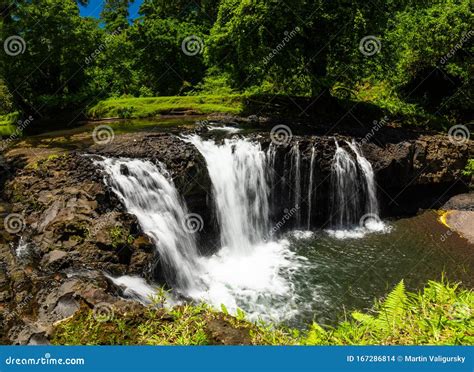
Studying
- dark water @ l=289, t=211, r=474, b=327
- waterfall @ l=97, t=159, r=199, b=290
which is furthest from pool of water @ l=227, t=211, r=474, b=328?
waterfall @ l=97, t=159, r=199, b=290

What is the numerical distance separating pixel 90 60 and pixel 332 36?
14.6 m

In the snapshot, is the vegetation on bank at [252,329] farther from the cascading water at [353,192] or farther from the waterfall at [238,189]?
the cascading water at [353,192]

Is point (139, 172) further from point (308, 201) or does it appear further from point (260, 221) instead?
point (308, 201)

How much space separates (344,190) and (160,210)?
25.6 ft

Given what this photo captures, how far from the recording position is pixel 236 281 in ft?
35.9

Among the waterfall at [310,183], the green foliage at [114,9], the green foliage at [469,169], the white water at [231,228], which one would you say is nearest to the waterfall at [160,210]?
the white water at [231,228]

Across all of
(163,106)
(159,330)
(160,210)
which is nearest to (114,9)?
(163,106)

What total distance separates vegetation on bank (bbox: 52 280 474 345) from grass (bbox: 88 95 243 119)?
14.9 meters

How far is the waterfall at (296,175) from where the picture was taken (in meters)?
14.2

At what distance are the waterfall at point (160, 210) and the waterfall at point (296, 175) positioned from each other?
476 cm

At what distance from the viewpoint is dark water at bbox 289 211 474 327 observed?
388 inches

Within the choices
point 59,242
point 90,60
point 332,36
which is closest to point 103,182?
point 59,242

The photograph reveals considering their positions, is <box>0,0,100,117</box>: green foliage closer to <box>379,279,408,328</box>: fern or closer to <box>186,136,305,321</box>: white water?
<box>186,136,305,321</box>: white water

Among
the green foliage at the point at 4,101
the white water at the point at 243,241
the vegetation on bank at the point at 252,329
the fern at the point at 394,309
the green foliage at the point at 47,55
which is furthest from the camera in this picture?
the green foliage at the point at 4,101
